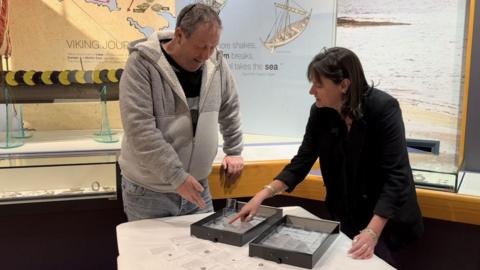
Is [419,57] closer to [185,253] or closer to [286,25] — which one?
[286,25]

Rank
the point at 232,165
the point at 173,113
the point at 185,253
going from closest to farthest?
1. the point at 185,253
2. the point at 173,113
3. the point at 232,165

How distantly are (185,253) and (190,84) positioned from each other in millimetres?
745

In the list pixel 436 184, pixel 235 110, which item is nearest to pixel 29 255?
pixel 235 110

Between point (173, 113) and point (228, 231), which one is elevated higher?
point (173, 113)

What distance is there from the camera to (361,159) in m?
1.84

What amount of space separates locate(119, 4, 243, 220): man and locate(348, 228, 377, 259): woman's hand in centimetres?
63

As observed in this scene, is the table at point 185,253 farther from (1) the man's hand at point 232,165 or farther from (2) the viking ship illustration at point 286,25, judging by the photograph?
(2) the viking ship illustration at point 286,25

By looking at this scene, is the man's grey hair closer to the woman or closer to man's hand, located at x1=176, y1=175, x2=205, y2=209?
the woman

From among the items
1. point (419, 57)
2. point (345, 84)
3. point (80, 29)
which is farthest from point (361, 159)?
point (80, 29)

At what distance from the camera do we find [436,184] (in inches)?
89.8

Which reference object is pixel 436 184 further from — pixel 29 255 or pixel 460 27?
pixel 29 255

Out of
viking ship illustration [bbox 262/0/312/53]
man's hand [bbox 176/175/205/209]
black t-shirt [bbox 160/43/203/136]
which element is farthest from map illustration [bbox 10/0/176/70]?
man's hand [bbox 176/175/205/209]

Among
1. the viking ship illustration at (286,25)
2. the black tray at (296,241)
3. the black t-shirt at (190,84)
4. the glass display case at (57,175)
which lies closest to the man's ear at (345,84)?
the black tray at (296,241)

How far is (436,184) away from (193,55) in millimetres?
1302
